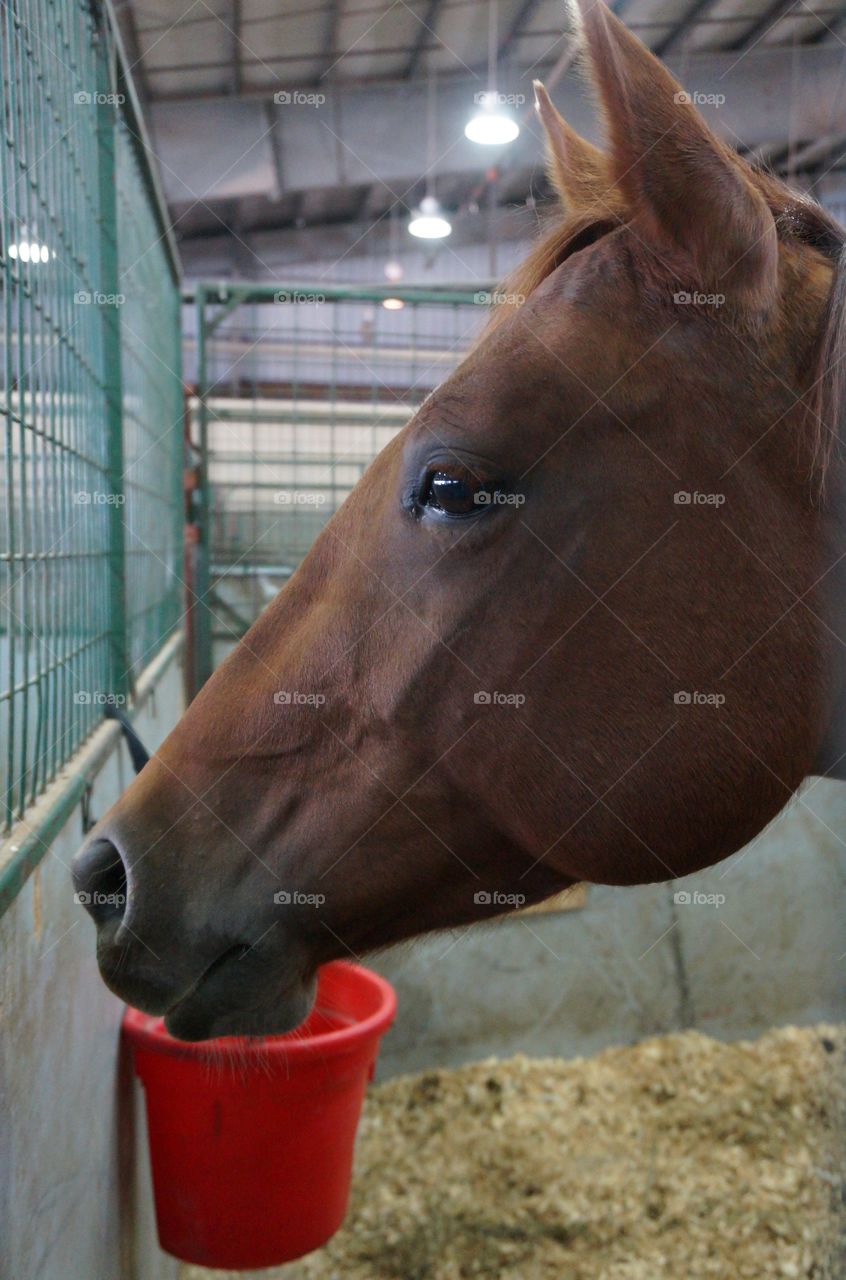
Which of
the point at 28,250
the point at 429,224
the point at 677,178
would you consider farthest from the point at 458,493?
the point at 429,224

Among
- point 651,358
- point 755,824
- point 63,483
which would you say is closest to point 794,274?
point 651,358

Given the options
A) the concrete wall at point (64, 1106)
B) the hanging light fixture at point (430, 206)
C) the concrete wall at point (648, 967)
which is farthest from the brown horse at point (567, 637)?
the hanging light fixture at point (430, 206)

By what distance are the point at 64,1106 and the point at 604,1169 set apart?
1923mm

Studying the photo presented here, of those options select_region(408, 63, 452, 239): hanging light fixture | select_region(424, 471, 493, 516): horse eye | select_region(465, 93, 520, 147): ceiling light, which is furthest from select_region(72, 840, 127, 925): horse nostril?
select_region(408, 63, 452, 239): hanging light fixture

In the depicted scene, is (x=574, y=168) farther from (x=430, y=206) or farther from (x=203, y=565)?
(x=430, y=206)

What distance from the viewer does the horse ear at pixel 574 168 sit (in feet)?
3.47

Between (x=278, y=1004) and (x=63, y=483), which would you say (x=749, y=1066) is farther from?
(x=63, y=483)

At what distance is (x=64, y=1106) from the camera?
4.00 ft

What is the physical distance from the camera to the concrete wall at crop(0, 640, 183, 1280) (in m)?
0.98

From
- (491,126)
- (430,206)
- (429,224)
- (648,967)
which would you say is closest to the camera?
(648,967)

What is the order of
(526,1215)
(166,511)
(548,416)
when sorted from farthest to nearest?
(166,511), (526,1215), (548,416)

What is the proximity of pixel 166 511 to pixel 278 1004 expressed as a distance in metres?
2.86

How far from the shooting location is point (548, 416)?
0.95m

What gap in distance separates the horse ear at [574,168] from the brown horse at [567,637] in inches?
2.2
